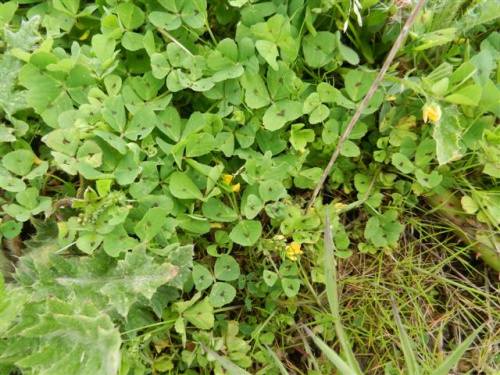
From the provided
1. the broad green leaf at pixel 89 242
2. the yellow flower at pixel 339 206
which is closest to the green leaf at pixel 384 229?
the yellow flower at pixel 339 206

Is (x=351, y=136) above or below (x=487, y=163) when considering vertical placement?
above

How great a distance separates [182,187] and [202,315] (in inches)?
20.6

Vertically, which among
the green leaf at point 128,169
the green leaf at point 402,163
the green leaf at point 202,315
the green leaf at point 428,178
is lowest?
the green leaf at point 202,315

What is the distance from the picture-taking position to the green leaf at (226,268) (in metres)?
2.03

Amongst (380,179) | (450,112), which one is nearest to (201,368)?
(380,179)

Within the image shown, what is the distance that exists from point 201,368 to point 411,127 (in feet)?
4.54

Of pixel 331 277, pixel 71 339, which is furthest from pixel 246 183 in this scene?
pixel 71 339

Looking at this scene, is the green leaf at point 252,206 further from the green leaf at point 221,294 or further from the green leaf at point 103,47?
the green leaf at point 103,47

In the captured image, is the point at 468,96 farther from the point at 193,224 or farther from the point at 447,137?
the point at 193,224

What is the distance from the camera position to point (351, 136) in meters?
2.12

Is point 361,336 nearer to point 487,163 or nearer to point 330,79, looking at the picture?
point 487,163

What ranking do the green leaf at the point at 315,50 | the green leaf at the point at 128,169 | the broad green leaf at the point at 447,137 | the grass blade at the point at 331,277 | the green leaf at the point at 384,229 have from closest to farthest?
1. the grass blade at the point at 331,277
2. the green leaf at the point at 128,169
3. the broad green leaf at the point at 447,137
4. the green leaf at the point at 315,50
5. the green leaf at the point at 384,229

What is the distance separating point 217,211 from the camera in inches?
78.0

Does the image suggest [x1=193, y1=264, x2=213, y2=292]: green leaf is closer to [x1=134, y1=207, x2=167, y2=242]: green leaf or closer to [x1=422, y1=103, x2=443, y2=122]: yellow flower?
[x1=134, y1=207, x2=167, y2=242]: green leaf
